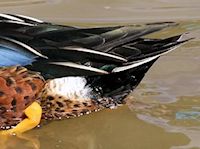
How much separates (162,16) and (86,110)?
183 cm

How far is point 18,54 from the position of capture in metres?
4.46

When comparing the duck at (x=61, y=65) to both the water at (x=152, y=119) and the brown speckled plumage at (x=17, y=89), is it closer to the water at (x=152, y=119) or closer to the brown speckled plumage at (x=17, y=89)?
the brown speckled plumage at (x=17, y=89)

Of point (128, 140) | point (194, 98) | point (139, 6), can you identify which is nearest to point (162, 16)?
point (139, 6)

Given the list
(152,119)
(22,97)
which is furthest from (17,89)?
(152,119)

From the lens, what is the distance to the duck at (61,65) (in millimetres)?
4457

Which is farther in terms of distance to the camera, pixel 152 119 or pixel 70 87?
pixel 152 119

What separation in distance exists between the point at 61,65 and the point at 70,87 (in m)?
0.19

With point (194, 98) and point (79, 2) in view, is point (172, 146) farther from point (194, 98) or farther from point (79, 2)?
point (79, 2)

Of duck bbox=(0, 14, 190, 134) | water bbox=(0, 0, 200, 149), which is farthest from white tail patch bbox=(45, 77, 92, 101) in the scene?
water bbox=(0, 0, 200, 149)

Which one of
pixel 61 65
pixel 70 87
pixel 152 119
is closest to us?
pixel 61 65

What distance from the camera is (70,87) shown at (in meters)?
4.58

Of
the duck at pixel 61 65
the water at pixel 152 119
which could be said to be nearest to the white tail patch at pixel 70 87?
the duck at pixel 61 65

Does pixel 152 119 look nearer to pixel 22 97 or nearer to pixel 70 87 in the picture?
pixel 70 87

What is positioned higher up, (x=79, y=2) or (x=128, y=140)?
(x=79, y=2)
